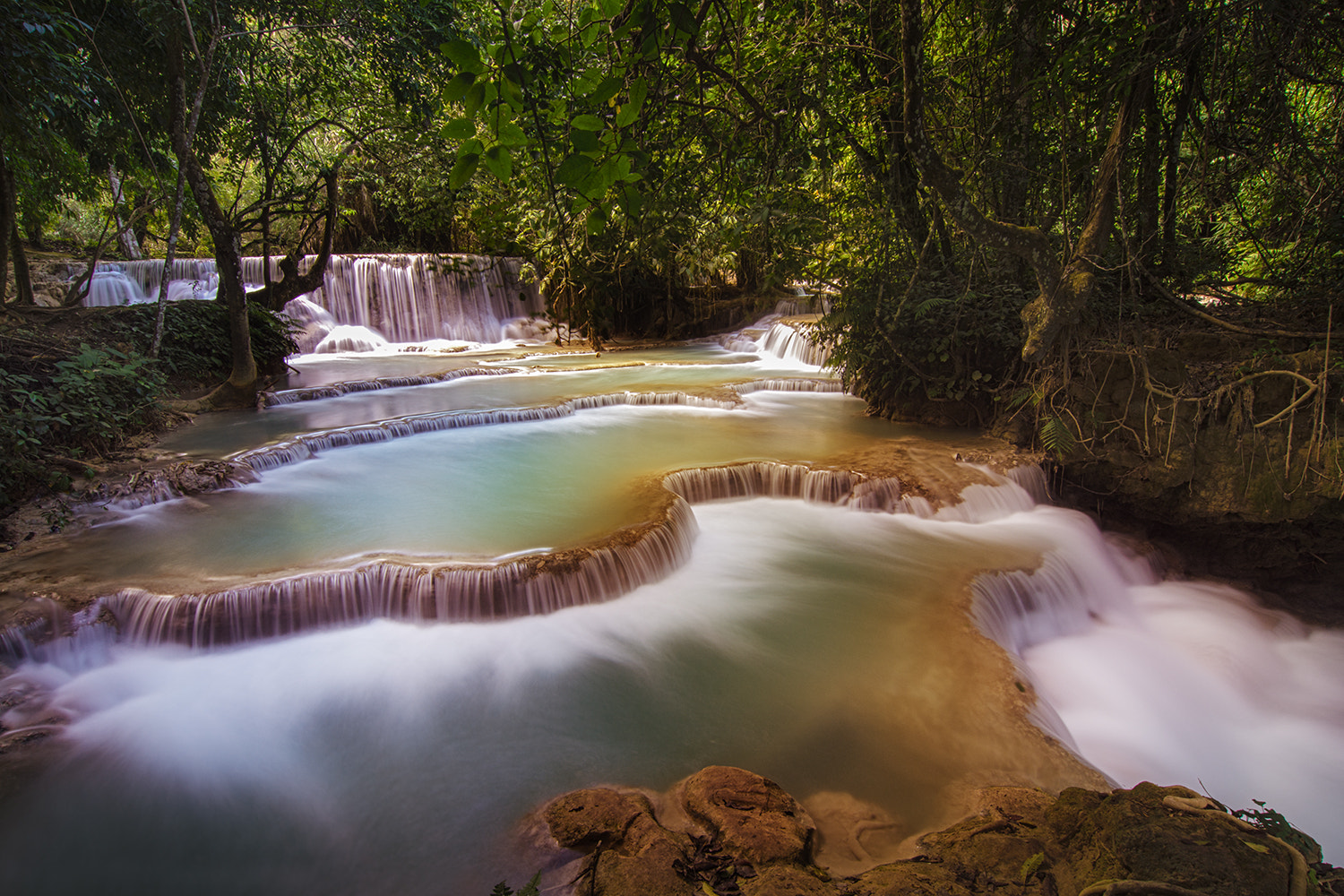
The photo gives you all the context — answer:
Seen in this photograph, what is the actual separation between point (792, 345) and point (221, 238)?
10196 millimetres

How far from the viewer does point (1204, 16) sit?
3.96 m

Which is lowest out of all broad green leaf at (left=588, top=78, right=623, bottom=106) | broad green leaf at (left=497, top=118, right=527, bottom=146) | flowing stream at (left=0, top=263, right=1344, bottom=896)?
flowing stream at (left=0, top=263, right=1344, bottom=896)

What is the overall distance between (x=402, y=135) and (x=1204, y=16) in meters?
8.69

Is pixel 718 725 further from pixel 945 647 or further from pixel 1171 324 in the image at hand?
pixel 1171 324

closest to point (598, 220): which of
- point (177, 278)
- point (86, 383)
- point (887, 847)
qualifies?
point (887, 847)

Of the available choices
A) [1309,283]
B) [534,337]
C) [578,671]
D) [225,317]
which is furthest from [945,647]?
[534,337]

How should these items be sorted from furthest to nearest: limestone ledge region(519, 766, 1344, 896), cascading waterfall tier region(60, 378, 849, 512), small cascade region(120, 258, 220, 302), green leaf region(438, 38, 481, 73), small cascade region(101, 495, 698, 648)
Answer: small cascade region(120, 258, 220, 302), cascading waterfall tier region(60, 378, 849, 512), small cascade region(101, 495, 698, 648), limestone ledge region(519, 766, 1344, 896), green leaf region(438, 38, 481, 73)

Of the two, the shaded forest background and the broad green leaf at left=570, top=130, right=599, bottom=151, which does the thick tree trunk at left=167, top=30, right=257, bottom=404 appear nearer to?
the shaded forest background

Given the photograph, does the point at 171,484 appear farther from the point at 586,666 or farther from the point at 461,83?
the point at 461,83

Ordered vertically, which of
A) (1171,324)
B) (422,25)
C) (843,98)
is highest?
(422,25)

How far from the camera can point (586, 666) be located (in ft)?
12.8

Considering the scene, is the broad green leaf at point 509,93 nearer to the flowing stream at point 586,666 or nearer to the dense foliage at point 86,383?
the flowing stream at point 586,666

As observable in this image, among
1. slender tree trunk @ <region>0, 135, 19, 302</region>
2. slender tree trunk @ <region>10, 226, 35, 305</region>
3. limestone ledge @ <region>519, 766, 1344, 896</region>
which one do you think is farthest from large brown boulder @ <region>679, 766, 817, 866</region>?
slender tree trunk @ <region>10, 226, 35, 305</region>

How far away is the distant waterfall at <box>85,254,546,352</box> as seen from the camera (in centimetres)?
1395
